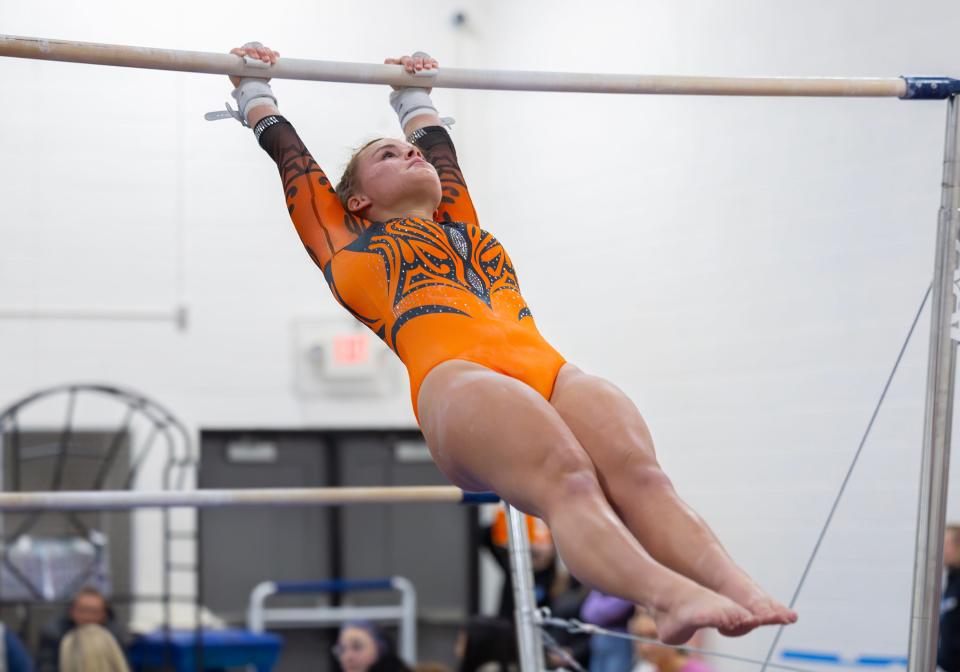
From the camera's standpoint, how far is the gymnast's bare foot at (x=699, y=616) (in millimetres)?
1849

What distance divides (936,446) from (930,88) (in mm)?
759

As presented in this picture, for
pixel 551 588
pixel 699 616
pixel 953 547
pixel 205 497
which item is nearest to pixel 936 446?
pixel 699 616

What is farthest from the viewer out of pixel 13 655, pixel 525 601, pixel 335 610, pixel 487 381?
pixel 335 610

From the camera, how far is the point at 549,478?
2.16 metres

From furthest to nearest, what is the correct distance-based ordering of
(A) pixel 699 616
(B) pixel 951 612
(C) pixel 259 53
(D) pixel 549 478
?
1. (B) pixel 951 612
2. (C) pixel 259 53
3. (D) pixel 549 478
4. (A) pixel 699 616

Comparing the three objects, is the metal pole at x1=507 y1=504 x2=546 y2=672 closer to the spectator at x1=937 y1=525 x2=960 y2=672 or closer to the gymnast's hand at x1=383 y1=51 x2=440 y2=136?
the gymnast's hand at x1=383 y1=51 x2=440 y2=136

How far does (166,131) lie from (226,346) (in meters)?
1.31

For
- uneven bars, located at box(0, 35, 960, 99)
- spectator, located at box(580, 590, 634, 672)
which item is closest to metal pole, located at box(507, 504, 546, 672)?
uneven bars, located at box(0, 35, 960, 99)

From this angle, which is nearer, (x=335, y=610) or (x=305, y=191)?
(x=305, y=191)

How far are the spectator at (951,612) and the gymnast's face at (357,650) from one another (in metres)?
2.14

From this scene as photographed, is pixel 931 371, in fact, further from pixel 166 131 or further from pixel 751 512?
pixel 166 131

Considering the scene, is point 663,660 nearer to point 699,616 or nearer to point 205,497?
point 205,497

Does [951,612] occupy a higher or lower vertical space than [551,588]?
higher

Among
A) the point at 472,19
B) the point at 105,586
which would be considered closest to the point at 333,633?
the point at 105,586
